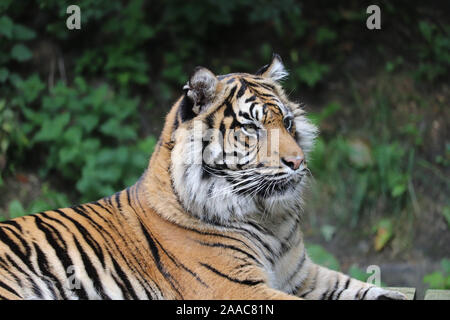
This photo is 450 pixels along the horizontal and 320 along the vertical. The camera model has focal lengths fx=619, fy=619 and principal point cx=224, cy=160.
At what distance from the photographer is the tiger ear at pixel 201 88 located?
10.2ft

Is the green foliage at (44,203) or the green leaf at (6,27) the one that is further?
the green leaf at (6,27)

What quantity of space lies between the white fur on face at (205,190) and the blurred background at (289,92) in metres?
3.02

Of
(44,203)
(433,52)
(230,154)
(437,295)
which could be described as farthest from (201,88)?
(433,52)

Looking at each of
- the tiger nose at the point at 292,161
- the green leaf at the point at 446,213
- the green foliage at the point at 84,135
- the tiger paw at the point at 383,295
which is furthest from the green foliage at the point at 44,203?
the green leaf at the point at 446,213

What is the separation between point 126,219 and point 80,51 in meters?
4.46

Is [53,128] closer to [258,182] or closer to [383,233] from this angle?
[383,233]

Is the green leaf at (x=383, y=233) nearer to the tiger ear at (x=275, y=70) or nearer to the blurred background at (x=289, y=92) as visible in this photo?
the blurred background at (x=289, y=92)

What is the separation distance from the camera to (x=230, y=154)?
123 inches

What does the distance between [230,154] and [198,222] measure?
38cm

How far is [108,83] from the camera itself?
7.23 metres

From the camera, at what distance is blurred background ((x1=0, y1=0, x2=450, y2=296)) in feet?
21.2

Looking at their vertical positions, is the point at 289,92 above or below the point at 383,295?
above
